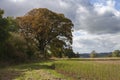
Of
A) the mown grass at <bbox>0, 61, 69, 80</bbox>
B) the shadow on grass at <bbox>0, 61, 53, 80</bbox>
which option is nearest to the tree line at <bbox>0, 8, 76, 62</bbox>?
the shadow on grass at <bbox>0, 61, 53, 80</bbox>

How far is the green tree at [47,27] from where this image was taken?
2785 inches

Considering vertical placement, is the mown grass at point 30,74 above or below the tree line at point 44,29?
below

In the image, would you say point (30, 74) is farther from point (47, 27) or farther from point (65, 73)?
point (47, 27)

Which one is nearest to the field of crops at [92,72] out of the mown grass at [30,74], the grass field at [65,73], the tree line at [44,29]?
the grass field at [65,73]

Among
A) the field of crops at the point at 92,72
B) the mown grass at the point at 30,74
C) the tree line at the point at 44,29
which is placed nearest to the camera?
the field of crops at the point at 92,72

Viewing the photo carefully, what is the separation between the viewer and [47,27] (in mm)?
70500

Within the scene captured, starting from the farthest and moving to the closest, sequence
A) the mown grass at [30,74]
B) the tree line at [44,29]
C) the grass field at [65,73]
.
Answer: the tree line at [44,29] → the mown grass at [30,74] → the grass field at [65,73]

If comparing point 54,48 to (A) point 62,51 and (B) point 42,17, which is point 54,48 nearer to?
(A) point 62,51

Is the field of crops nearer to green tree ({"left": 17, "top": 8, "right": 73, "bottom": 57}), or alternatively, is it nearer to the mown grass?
the mown grass

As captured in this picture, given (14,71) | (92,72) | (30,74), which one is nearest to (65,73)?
(92,72)

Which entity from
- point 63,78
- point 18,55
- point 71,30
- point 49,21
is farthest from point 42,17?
point 63,78

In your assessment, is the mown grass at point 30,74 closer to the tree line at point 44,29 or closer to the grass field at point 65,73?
the grass field at point 65,73

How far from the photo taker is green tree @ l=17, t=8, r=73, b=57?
70.8 metres

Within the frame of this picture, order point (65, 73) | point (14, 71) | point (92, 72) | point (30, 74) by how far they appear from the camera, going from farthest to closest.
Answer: point (14, 71)
point (65, 73)
point (92, 72)
point (30, 74)
